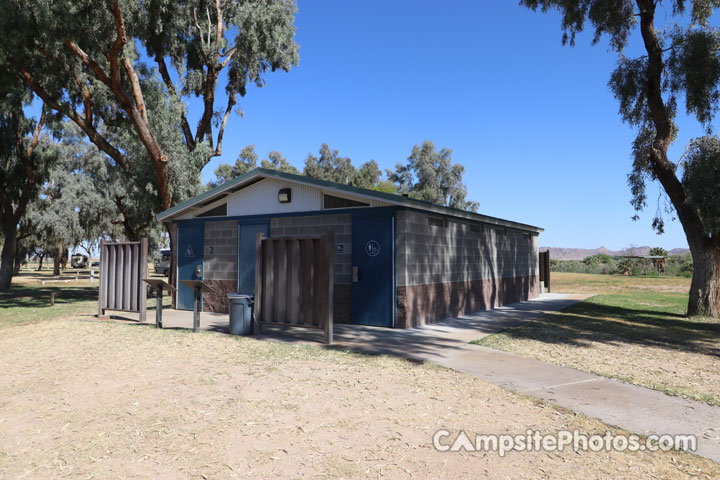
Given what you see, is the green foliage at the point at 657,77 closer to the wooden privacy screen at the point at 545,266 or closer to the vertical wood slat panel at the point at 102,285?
the wooden privacy screen at the point at 545,266

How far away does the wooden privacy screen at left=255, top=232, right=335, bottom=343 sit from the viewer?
31.0 ft

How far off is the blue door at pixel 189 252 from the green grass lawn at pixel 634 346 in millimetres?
10014

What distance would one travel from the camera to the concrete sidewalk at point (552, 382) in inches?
199

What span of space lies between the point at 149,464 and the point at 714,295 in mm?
17613

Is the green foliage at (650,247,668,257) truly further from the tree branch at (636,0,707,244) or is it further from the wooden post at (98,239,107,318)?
the wooden post at (98,239,107,318)

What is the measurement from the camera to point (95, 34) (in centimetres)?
1619

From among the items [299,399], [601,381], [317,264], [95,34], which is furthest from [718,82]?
[95,34]

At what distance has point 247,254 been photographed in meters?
14.1

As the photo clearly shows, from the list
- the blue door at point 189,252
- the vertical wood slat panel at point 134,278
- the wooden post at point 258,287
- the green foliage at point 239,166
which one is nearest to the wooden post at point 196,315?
the wooden post at point 258,287

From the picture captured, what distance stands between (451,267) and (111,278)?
10222mm

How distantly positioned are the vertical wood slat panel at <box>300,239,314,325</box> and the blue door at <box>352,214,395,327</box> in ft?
7.44

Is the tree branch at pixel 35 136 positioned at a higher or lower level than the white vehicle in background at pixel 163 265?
higher

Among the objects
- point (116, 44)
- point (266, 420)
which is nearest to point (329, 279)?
point (266, 420)

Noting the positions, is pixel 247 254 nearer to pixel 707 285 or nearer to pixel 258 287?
pixel 258 287
